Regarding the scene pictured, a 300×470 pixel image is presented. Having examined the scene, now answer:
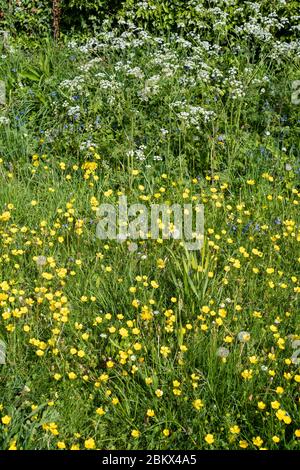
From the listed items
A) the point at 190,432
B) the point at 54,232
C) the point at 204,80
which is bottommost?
the point at 190,432

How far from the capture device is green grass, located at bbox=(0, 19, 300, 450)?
3.01m

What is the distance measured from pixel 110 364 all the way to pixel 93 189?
1.73 meters

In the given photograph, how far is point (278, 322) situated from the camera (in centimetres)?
337

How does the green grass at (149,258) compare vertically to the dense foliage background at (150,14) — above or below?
below

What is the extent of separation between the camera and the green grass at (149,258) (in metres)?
3.01

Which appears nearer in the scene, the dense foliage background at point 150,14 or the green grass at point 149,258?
the green grass at point 149,258

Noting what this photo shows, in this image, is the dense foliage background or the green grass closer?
the green grass

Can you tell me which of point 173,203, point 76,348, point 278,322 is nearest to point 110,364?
point 76,348

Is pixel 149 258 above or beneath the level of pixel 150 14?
beneath

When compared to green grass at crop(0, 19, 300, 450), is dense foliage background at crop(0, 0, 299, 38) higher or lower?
higher

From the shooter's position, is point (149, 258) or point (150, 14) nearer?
point (149, 258)

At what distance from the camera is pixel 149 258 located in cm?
385

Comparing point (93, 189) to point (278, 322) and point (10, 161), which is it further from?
point (278, 322)

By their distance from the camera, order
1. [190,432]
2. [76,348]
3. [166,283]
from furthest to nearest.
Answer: [166,283] < [76,348] < [190,432]
